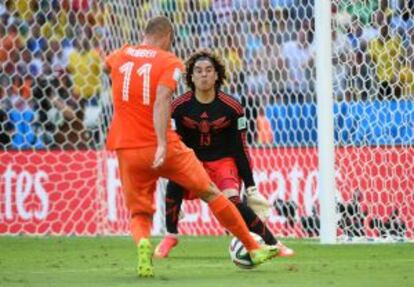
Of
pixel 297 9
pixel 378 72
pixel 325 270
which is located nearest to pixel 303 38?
pixel 297 9

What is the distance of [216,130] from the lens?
11.1 m

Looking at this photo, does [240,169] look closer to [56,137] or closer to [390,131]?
[390,131]

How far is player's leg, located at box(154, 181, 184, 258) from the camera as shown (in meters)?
11.6

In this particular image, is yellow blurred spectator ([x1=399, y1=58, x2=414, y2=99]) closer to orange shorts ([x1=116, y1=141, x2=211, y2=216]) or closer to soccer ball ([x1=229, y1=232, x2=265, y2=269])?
soccer ball ([x1=229, y1=232, x2=265, y2=269])

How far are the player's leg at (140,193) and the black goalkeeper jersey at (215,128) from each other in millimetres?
2057

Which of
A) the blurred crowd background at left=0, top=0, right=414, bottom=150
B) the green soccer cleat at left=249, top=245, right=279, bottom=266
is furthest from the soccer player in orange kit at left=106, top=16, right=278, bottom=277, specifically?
the blurred crowd background at left=0, top=0, right=414, bottom=150

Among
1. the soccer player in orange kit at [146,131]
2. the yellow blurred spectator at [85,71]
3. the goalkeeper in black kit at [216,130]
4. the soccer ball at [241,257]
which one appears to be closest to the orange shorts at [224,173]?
the goalkeeper in black kit at [216,130]

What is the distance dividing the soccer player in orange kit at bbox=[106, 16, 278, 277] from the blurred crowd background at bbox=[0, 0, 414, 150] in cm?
482

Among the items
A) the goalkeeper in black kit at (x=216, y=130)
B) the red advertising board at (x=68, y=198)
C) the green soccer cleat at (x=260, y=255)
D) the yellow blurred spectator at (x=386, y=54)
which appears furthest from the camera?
the red advertising board at (x=68, y=198)

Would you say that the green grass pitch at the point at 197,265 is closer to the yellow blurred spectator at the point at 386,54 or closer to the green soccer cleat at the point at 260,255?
the green soccer cleat at the point at 260,255

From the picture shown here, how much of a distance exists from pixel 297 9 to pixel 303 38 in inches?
14.5

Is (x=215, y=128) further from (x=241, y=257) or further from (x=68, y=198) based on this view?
(x=68, y=198)

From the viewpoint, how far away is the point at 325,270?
31.2 feet

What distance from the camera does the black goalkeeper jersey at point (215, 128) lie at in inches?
436
